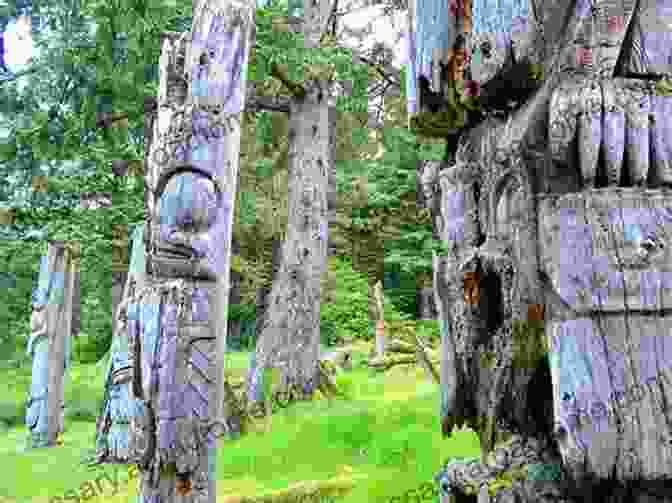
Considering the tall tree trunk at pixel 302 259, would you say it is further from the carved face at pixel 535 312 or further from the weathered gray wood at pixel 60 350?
the carved face at pixel 535 312

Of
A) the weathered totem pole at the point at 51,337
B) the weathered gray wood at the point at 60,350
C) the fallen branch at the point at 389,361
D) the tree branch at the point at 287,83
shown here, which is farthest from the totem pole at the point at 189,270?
the fallen branch at the point at 389,361

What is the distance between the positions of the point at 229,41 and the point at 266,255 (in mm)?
14676

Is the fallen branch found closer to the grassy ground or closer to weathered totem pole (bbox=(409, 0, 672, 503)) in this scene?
the grassy ground

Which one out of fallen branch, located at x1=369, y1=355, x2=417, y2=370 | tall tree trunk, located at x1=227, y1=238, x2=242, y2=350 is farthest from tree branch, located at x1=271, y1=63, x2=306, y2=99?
tall tree trunk, located at x1=227, y1=238, x2=242, y2=350

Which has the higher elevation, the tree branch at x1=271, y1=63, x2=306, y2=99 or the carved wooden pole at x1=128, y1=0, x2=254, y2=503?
the tree branch at x1=271, y1=63, x2=306, y2=99

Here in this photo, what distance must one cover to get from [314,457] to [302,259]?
3876mm

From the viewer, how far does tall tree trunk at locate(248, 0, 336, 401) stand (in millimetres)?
10188

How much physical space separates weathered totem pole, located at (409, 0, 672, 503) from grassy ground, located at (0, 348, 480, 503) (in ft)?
11.6

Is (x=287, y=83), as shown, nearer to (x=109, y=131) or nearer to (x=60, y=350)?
(x=109, y=131)

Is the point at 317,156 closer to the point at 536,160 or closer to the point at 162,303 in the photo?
the point at 162,303

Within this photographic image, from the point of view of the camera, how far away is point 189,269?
419 cm

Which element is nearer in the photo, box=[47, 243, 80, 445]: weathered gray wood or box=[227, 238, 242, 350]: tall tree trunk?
box=[47, 243, 80, 445]: weathered gray wood

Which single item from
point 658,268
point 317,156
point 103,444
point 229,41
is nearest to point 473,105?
point 658,268

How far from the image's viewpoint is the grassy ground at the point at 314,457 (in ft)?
18.8
